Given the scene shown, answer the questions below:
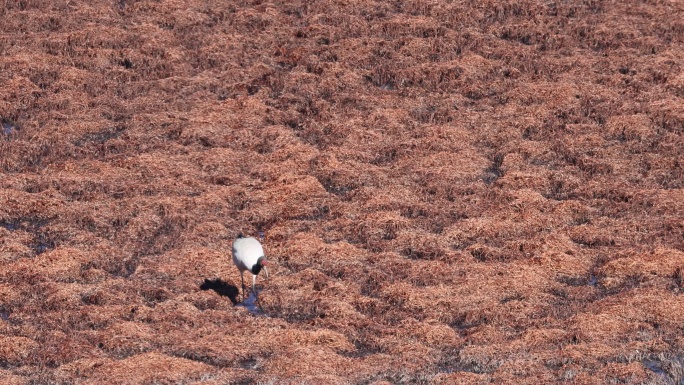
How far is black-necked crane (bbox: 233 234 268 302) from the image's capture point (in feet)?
56.9

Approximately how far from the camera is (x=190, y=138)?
2256 cm

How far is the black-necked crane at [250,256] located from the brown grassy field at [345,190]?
46cm

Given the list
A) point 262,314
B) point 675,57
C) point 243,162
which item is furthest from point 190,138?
point 675,57

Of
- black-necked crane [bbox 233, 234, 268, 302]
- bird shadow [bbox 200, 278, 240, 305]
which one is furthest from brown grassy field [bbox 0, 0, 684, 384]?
black-necked crane [bbox 233, 234, 268, 302]

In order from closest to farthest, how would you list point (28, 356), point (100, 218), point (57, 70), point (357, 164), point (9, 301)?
point (28, 356)
point (9, 301)
point (100, 218)
point (357, 164)
point (57, 70)

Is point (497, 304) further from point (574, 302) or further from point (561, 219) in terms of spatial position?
point (561, 219)

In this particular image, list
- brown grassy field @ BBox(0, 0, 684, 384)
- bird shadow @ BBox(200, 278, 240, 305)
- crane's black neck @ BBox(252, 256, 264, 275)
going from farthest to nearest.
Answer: bird shadow @ BBox(200, 278, 240, 305)
crane's black neck @ BBox(252, 256, 264, 275)
brown grassy field @ BBox(0, 0, 684, 384)

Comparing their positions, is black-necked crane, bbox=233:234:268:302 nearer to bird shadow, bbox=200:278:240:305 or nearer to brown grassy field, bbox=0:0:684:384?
bird shadow, bbox=200:278:240:305

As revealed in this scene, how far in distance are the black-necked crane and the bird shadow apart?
17cm

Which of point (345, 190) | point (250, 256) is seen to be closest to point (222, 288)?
point (250, 256)

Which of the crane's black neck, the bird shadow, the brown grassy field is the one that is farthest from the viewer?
the bird shadow

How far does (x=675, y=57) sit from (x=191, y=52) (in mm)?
9777

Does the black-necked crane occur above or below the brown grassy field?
above

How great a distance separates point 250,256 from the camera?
57.1ft
